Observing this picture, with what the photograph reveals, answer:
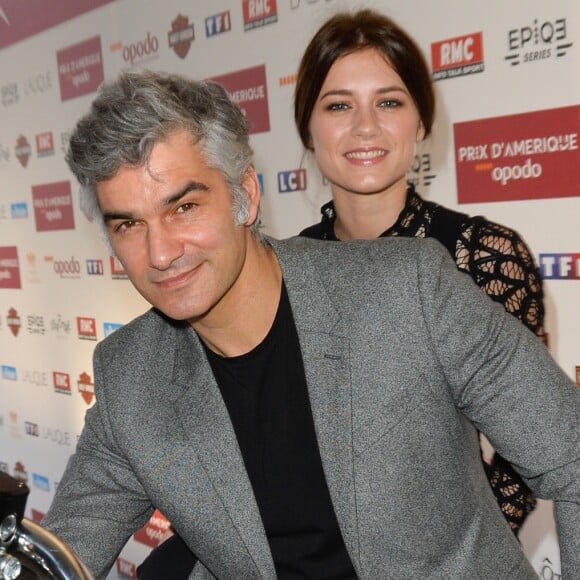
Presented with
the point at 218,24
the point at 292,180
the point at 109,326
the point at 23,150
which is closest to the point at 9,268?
the point at 23,150

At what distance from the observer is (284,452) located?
1.62 metres

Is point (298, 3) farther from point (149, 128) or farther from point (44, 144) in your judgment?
point (44, 144)

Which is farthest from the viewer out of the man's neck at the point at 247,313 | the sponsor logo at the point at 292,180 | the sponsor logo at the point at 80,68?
the sponsor logo at the point at 80,68

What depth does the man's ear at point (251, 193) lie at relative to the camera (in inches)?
67.9

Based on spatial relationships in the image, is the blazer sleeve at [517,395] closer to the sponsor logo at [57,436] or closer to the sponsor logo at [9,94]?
the sponsor logo at [57,436]

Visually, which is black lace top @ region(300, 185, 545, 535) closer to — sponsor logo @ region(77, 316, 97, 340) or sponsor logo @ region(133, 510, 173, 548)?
sponsor logo @ region(133, 510, 173, 548)

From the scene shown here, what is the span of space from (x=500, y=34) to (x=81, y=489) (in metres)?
1.94

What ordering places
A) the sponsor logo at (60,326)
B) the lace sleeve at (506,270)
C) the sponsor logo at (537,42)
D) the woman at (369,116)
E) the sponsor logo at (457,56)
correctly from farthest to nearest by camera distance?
the sponsor logo at (60,326) < the sponsor logo at (457,56) < the sponsor logo at (537,42) < the woman at (369,116) < the lace sleeve at (506,270)

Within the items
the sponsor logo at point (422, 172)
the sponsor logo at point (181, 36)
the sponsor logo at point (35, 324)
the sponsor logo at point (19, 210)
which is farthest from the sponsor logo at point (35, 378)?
the sponsor logo at point (422, 172)

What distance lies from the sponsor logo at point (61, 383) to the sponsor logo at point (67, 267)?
667 mm

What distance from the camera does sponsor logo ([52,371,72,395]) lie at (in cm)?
545

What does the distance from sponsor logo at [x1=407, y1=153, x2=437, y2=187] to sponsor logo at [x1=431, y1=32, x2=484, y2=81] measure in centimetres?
28

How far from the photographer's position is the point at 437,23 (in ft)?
9.48

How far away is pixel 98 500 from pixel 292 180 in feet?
7.11
